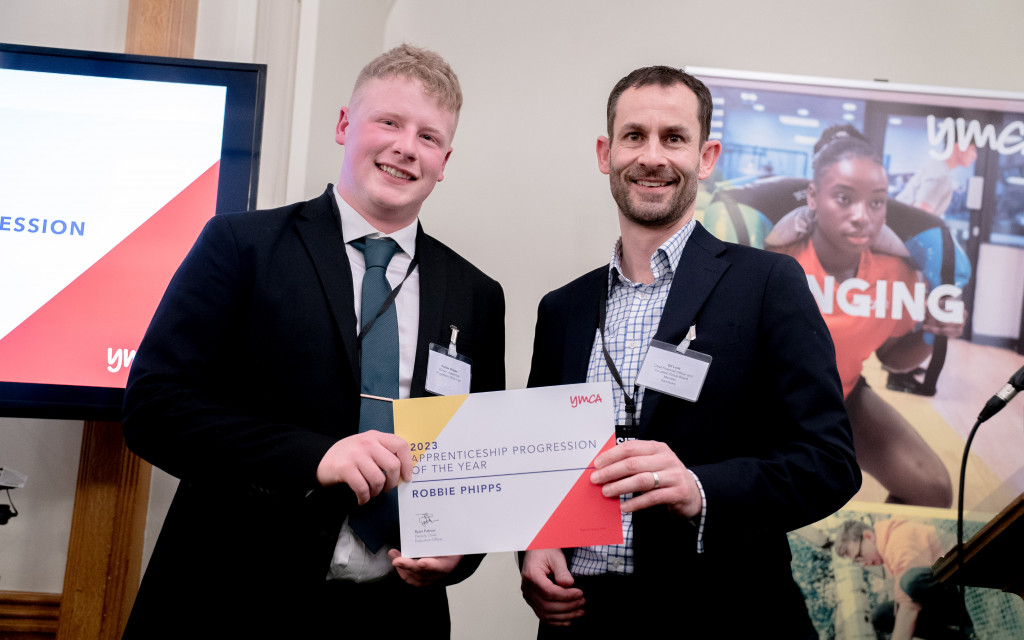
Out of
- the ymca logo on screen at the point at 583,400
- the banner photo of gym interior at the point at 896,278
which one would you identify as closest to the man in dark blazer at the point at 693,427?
the ymca logo on screen at the point at 583,400

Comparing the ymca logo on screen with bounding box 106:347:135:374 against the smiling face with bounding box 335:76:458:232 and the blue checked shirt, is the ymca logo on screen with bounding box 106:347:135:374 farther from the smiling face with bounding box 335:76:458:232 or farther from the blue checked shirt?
the blue checked shirt

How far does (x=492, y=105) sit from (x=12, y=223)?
1.94 meters

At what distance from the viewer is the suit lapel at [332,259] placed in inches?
61.9

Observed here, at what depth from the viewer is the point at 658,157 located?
6.13 feet

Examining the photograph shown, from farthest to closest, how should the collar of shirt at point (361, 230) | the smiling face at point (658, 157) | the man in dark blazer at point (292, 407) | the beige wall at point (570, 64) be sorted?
the beige wall at point (570, 64), the smiling face at point (658, 157), the collar of shirt at point (361, 230), the man in dark blazer at point (292, 407)

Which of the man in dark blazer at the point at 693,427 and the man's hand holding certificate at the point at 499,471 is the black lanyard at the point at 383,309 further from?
the man in dark blazer at the point at 693,427

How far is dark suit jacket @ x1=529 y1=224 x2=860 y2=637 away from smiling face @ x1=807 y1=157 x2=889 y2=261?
1.38 metres

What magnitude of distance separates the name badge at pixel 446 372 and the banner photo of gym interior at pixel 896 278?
1.65m

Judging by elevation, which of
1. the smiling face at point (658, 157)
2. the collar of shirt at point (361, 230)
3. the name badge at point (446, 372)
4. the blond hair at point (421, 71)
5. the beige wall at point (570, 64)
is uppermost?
the beige wall at point (570, 64)

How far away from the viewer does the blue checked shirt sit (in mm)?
1649

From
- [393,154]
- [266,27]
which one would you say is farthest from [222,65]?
[393,154]

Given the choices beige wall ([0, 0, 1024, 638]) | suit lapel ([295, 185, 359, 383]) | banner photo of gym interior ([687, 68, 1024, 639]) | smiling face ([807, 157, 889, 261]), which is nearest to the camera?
suit lapel ([295, 185, 359, 383])

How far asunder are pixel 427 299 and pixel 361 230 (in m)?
0.23

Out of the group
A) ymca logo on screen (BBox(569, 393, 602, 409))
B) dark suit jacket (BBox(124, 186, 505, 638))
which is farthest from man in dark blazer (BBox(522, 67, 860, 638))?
dark suit jacket (BBox(124, 186, 505, 638))
